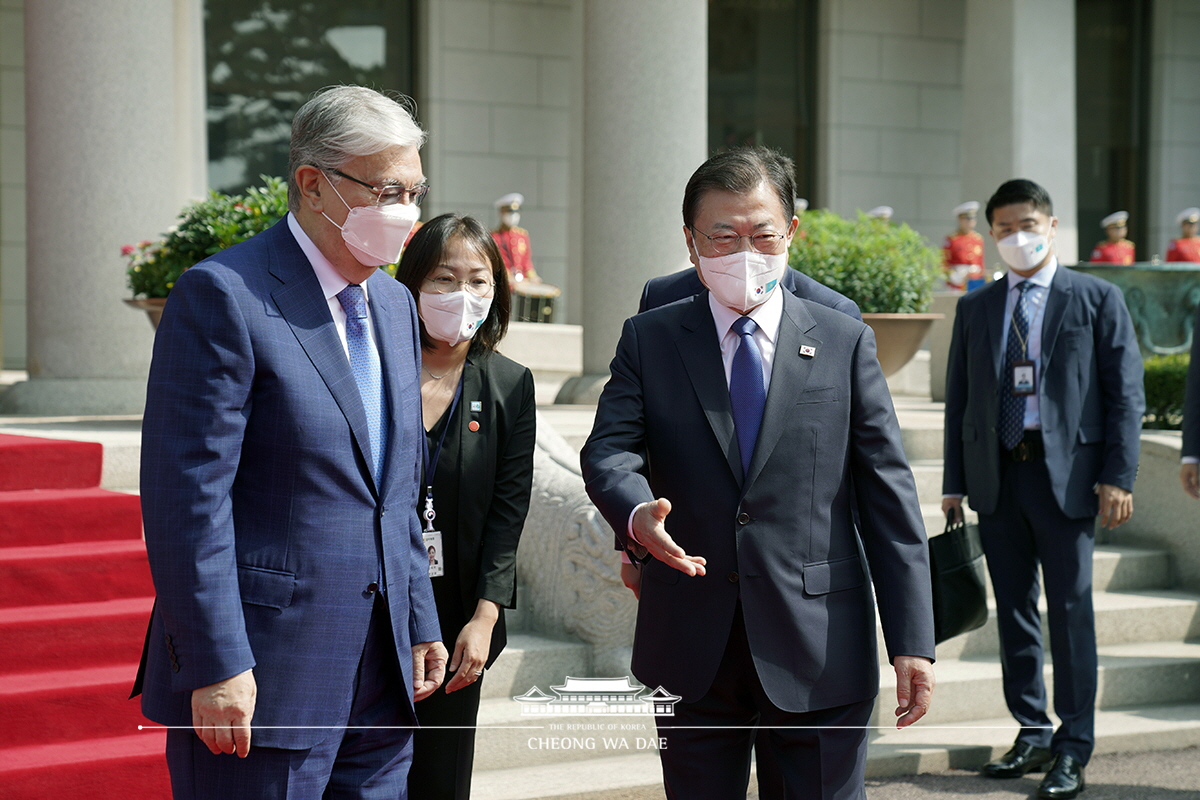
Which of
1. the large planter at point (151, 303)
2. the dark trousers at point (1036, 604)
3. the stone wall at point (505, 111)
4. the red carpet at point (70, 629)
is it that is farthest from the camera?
the stone wall at point (505, 111)

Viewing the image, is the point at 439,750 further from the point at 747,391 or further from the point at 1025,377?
the point at 1025,377

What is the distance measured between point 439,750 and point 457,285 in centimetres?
123

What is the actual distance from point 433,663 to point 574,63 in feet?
59.3

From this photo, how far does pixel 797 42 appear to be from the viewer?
2388 cm

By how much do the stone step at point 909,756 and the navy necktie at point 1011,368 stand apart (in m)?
1.18

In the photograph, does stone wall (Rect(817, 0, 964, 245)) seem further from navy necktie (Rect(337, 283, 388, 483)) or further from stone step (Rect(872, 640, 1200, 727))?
navy necktie (Rect(337, 283, 388, 483))

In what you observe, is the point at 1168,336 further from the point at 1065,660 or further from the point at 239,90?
the point at 239,90

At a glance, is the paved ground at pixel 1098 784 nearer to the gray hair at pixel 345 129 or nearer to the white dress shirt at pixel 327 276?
the white dress shirt at pixel 327 276

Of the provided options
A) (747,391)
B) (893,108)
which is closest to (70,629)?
(747,391)

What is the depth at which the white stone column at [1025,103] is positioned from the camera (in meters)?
20.2

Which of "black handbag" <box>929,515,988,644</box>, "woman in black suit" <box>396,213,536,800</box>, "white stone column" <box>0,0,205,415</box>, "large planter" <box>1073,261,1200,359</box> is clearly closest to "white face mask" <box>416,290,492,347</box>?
"woman in black suit" <box>396,213,536,800</box>

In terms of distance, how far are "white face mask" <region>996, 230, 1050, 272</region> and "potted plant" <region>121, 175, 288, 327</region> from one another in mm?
3842

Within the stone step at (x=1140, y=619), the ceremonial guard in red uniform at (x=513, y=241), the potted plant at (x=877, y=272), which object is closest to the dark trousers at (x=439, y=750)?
the stone step at (x=1140, y=619)

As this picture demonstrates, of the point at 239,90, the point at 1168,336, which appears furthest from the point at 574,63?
the point at 1168,336
